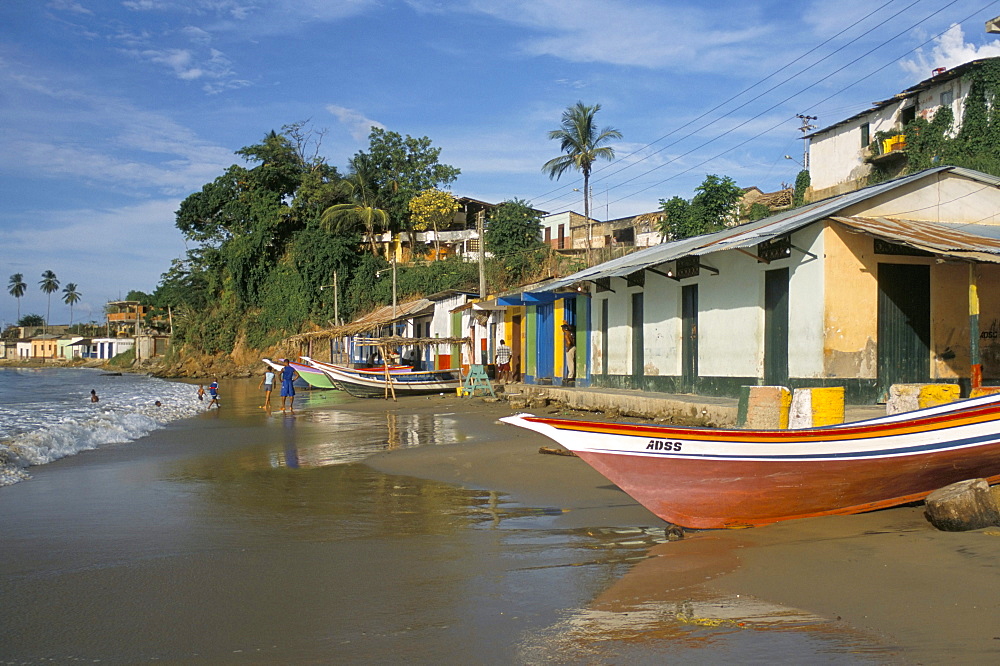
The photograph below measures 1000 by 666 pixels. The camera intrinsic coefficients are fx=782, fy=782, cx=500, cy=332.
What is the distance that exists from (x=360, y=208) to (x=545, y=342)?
31005 mm

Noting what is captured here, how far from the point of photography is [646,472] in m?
6.46

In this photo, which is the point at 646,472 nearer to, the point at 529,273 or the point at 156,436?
the point at 156,436

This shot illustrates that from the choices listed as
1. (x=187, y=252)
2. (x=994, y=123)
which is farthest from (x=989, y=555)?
(x=187, y=252)

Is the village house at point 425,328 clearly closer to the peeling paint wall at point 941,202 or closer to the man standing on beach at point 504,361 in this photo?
the man standing on beach at point 504,361

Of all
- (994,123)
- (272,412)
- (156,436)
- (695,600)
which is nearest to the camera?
(695,600)

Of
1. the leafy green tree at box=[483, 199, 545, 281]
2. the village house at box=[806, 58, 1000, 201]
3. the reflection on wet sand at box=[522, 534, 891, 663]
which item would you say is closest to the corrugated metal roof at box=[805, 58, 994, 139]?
the village house at box=[806, 58, 1000, 201]

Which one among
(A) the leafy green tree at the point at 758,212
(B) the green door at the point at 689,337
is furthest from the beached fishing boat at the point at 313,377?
(A) the leafy green tree at the point at 758,212

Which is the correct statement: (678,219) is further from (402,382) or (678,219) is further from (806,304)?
(806,304)

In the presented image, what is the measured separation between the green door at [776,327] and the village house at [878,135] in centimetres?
2310

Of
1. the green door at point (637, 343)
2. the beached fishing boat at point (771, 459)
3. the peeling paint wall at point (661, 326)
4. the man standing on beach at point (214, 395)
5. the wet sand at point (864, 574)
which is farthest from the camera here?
the man standing on beach at point (214, 395)

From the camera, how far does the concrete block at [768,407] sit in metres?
9.09

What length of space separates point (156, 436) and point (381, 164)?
3937 centimetres

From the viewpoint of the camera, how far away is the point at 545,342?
2333cm

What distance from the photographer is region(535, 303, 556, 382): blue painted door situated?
2286 cm
